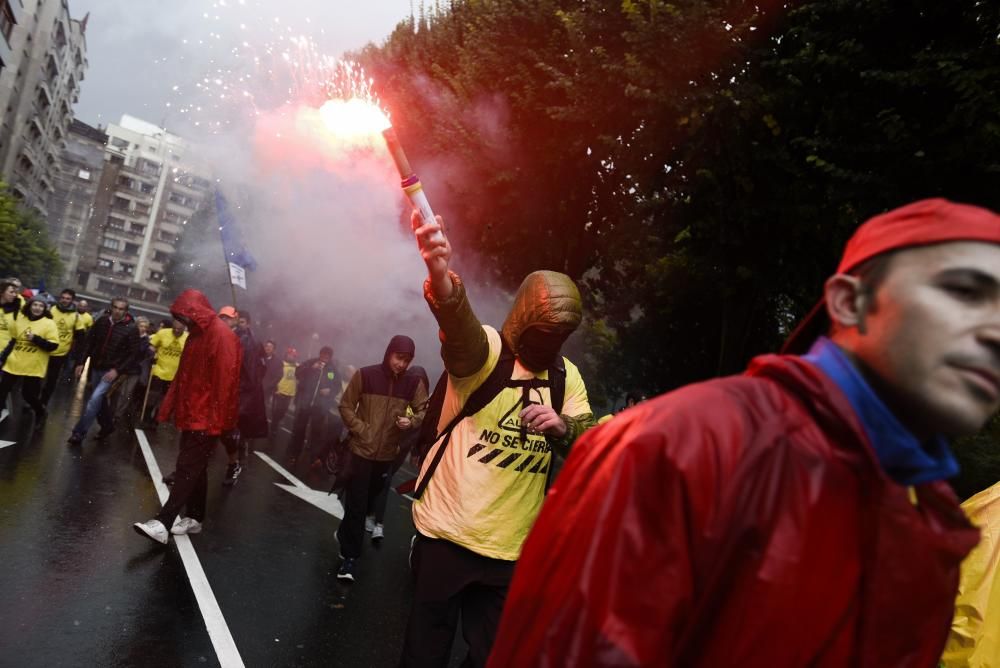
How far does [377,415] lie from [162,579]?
6.76ft

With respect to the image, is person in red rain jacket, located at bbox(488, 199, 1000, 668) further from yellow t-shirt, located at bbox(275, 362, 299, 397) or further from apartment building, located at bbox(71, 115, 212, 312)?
apartment building, located at bbox(71, 115, 212, 312)

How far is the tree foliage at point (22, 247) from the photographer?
2523 centimetres

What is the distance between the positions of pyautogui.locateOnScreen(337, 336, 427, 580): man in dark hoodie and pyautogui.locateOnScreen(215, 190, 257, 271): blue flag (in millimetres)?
8293

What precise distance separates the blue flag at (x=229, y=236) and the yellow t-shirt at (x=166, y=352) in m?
3.31

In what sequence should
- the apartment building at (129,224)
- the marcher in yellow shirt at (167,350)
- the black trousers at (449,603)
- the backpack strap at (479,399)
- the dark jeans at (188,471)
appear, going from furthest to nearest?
the apartment building at (129,224)
the marcher in yellow shirt at (167,350)
the dark jeans at (188,471)
the backpack strap at (479,399)
the black trousers at (449,603)

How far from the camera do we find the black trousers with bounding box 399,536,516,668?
2.79m

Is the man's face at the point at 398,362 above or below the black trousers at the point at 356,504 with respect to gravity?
above

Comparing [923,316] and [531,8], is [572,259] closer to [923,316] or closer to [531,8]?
[531,8]

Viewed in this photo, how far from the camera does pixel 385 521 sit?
7863 mm

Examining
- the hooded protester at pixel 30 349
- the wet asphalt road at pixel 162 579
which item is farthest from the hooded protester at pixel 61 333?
the wet asphalt road at pixel 162 579

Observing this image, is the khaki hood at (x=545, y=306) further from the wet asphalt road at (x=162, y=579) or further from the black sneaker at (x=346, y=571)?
the black sneaker at (x=346, y=571)

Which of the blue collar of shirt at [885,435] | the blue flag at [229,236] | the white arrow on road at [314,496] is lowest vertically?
the white arrow on road at [314,496]

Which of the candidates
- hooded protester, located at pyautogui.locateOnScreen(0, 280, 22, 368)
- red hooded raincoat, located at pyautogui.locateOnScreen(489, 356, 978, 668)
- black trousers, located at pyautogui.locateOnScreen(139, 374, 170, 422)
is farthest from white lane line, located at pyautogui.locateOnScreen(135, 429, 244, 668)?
black trousers, located at pyautogui.locateOnScreen(139, 374, 170, 422)

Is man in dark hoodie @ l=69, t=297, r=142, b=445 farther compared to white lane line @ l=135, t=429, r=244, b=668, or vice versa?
man in dark hoodie @ l=69, t=297, r=142, b=445
